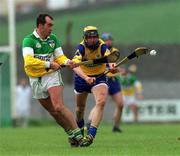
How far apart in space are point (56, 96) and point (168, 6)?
25.9 m

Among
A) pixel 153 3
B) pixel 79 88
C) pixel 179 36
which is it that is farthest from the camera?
pixel 153 3

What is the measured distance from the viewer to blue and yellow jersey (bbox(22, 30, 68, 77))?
15572mm

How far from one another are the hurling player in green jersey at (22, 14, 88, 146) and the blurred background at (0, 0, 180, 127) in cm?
1907

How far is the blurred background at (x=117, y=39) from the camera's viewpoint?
117ft

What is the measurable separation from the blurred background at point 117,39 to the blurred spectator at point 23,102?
0.44 m

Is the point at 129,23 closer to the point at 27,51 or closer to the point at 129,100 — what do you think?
the point at 129,100

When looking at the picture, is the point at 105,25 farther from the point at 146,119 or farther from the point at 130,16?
the point at 146,119

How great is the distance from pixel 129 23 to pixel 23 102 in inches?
285

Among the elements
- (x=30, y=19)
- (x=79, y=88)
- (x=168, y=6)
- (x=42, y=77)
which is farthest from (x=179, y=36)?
(x=42, y=77)

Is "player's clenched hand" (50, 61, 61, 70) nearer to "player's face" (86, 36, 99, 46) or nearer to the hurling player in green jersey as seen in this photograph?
the hurling player in green jersey

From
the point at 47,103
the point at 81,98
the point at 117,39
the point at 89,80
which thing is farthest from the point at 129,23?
the point at 47,103

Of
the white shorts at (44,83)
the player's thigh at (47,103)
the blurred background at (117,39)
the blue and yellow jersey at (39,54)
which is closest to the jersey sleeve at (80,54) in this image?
the blue and yellow jersey at (39,54)

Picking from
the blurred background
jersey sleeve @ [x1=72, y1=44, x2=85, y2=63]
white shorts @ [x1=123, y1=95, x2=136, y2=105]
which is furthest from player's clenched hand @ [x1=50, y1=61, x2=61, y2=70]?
the blurred background

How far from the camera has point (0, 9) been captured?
40.3 metres
